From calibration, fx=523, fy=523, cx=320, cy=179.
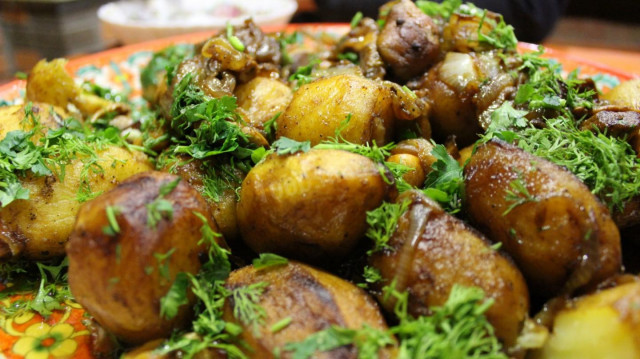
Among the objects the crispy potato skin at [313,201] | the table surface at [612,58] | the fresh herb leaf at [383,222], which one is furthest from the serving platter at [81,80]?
the fresh herb leaf at [383,222]

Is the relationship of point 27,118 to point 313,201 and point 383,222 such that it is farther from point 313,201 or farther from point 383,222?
point 383,222

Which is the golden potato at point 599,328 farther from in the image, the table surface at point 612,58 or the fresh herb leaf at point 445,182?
the table surface at point 612,58

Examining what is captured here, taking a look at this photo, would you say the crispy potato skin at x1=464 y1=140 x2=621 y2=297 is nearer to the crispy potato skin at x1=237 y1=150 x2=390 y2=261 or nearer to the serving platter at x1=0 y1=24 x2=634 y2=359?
the crispy potato skin at x1=237 y1=150 x2=390 y2=261

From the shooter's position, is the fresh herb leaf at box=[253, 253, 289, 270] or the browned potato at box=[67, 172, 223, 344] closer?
the browned potato at box=[67, 172, 223, 344]

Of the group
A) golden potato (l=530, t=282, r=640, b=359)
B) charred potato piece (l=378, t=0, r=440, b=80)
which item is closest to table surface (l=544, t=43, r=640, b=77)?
charred potato piece (l=378, t=0, r=440, b=80)

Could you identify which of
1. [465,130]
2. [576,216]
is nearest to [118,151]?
[465,130]

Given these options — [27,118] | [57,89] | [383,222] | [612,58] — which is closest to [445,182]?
[383,222]
